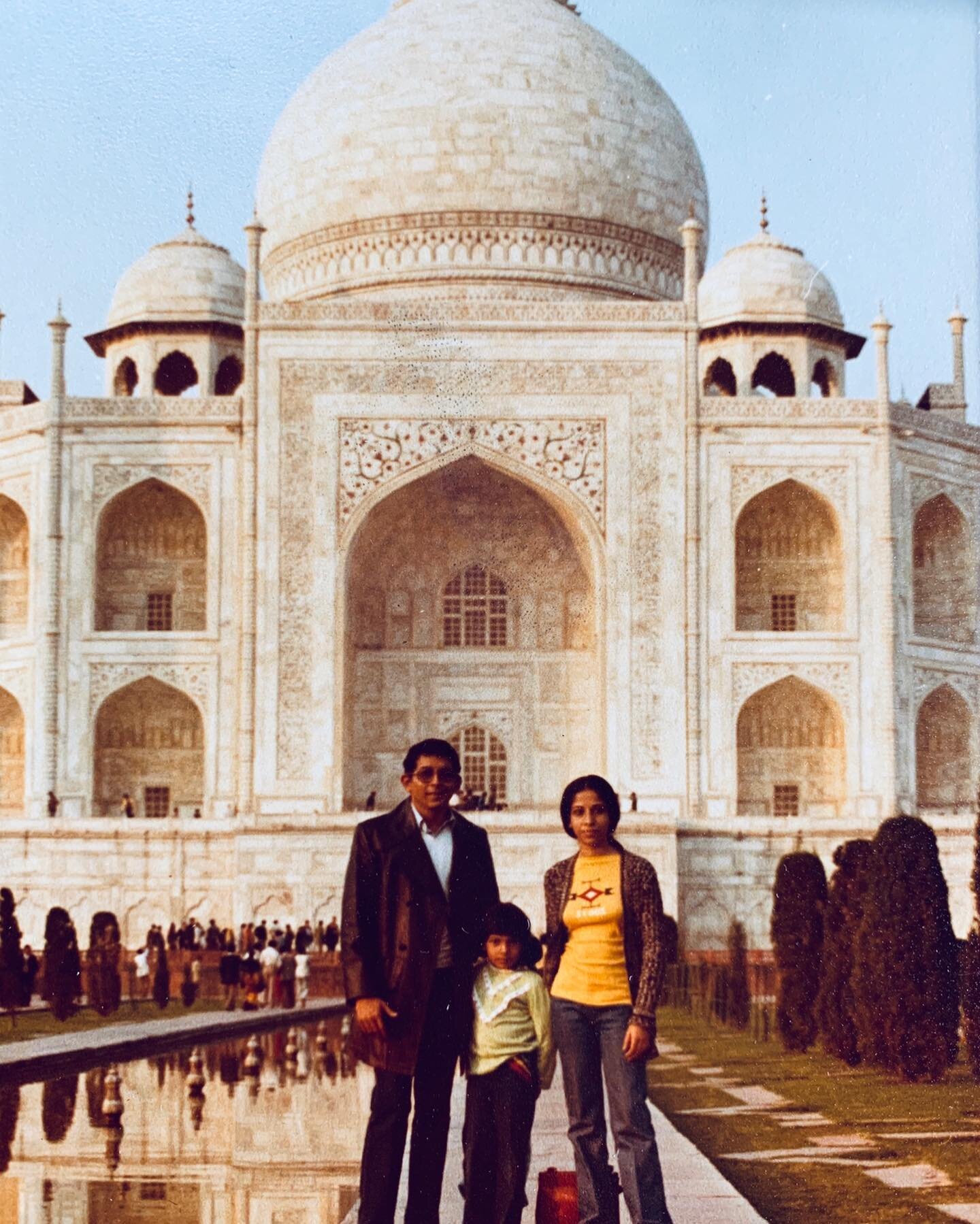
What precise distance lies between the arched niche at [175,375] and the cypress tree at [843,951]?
750 inches

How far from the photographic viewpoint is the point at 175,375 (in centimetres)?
2925

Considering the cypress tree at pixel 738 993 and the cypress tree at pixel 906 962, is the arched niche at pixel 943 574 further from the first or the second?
the cypress tree at pixel 906 962

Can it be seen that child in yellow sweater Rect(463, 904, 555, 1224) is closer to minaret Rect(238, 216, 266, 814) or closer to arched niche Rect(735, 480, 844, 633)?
minaret Rect(238, 216, 266, 814)

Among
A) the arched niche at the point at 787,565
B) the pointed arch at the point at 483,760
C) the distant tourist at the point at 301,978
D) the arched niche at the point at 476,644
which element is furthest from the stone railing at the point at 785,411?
the distant tourist at the point at 301,978

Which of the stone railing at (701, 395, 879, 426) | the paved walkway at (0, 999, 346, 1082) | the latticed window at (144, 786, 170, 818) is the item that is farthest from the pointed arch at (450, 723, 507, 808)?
the paved walkway at (0, 999, 346, 1082)

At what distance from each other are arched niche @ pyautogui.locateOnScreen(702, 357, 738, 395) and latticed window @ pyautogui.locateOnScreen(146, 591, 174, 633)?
7954 millimetres

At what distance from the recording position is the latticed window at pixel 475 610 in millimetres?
27016

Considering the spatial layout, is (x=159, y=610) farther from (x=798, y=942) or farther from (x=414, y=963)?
(x=414, y=963)

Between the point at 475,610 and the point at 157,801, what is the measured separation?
15.2ft

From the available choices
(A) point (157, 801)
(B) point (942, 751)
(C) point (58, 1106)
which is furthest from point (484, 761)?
(C) point (58, 1106)

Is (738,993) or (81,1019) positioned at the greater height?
(738,993)

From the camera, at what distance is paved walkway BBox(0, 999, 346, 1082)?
33.2 ft

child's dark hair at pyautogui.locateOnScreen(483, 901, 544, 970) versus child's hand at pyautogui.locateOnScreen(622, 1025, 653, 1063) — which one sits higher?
child's dark hair at pyautogui.locateOnScreen(483, 901, 544, 970)

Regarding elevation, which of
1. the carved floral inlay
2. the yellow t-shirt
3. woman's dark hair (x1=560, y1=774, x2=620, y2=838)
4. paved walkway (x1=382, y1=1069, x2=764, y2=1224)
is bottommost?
paved walkway (x1=382, y1=1069, x2=764, y2=1224)
